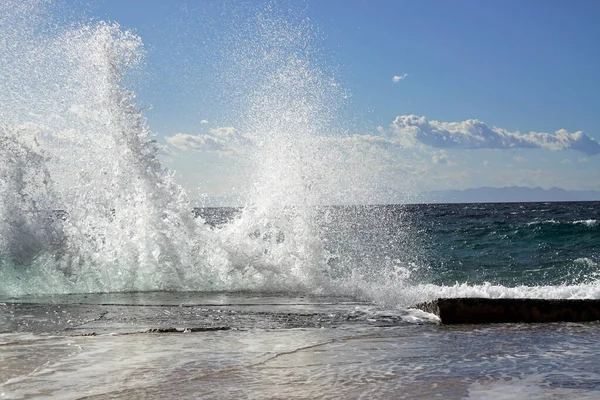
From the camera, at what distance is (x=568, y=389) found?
12.5 feet

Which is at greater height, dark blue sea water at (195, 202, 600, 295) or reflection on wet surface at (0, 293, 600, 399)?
reflection on wet surface at (0, 293, 600, 399)

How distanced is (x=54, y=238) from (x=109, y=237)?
869 mm

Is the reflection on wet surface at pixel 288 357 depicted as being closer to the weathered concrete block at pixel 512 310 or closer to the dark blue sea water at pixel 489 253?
the weathered concrete block at pixel 512 310

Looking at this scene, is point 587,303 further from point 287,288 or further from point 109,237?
point 109,237

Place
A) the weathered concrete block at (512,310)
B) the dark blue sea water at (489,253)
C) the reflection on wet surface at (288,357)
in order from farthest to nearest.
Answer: the dark blue sea water at (489,253) < the weathered concrete block at (512,310) < the reflection on wet surface at (288,357)

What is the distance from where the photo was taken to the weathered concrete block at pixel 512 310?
661 centimetres

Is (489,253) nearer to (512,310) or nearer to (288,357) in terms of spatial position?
(512,310)

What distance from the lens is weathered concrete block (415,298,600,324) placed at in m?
6.61

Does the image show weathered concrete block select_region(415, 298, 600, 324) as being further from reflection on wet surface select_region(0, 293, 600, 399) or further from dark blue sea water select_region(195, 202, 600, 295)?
dark blue sea water select_region(195, 202, 600, 295)

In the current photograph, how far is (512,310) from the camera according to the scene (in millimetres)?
6641

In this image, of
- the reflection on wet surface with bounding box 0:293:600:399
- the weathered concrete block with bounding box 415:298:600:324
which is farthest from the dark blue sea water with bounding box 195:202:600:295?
the reflection on wet surface with bounding box 0:293:600:399

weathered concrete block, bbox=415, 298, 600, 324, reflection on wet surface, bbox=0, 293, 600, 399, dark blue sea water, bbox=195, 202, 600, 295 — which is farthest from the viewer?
dark blue sea water, bbox=195, 202, 600, 295

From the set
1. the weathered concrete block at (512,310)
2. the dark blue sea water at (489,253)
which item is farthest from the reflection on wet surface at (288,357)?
the dark blue sea water at (489,253)

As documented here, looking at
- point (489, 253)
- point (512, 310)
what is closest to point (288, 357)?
point (512, 310)
